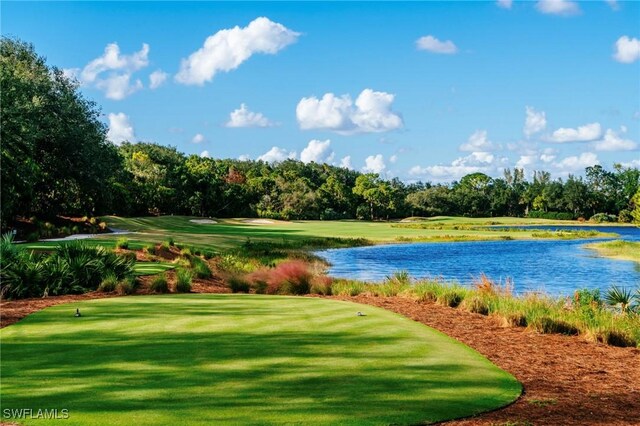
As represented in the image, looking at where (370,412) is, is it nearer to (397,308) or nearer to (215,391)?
(215,391)

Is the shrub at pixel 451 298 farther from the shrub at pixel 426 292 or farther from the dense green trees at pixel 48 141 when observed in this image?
the dense green trees at pixel 48 141

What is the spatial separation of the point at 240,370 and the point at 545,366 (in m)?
5.21

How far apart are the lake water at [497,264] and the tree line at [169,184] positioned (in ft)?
60.4

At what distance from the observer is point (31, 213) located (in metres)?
45.5

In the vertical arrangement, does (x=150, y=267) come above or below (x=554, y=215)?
below

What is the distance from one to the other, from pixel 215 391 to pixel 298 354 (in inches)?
79.9

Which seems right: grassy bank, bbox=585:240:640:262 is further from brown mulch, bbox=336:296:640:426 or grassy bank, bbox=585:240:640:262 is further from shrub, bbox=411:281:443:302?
brown mulch, bbox=336:296:640:426

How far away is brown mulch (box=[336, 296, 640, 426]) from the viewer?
294 inches

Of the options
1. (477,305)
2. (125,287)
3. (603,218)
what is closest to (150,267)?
(125,287)

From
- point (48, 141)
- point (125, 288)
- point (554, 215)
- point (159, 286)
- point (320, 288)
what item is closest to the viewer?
point (125, 288)

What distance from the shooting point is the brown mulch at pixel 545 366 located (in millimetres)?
7495

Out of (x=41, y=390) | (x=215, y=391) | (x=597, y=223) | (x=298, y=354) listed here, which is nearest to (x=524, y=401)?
(x=298, y=354)

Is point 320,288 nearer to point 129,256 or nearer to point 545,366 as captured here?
point 129,256

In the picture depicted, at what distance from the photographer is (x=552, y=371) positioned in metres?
9.96
